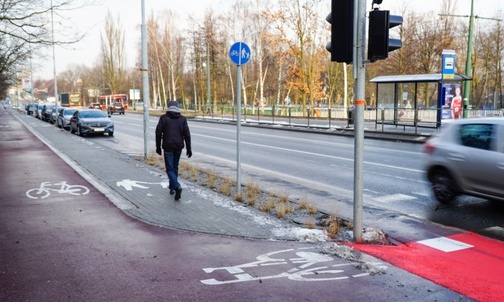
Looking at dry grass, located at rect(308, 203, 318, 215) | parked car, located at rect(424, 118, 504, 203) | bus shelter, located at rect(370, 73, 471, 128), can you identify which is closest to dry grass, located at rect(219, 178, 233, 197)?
dry grass, located at rect(308, 203, 318, 215)

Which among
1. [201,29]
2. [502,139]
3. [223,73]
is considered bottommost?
[502,139]

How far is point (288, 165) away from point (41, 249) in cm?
921

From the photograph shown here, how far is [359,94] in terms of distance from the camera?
20.5 feet

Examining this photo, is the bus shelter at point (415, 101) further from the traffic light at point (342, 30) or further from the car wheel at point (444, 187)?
the traffic light at point (342, 30)

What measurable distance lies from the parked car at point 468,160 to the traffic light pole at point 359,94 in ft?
9.30

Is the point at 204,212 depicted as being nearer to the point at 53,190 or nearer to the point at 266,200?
the point at 266,200

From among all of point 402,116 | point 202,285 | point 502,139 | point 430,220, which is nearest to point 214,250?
point 202,285

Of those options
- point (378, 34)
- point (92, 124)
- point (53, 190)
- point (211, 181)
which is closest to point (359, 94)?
point (378, 34)

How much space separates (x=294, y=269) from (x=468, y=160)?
452 cm

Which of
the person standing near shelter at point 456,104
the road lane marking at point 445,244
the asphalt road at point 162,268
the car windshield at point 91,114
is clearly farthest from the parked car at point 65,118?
the road lane marking at point 445,244

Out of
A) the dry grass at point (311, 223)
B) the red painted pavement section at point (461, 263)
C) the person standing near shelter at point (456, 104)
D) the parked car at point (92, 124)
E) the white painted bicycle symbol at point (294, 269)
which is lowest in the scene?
the red painted pavement section at point (461, 263)

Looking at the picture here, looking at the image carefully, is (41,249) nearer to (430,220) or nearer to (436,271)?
(436,271)

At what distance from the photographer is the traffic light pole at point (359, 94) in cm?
606

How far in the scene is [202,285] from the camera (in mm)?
4770
